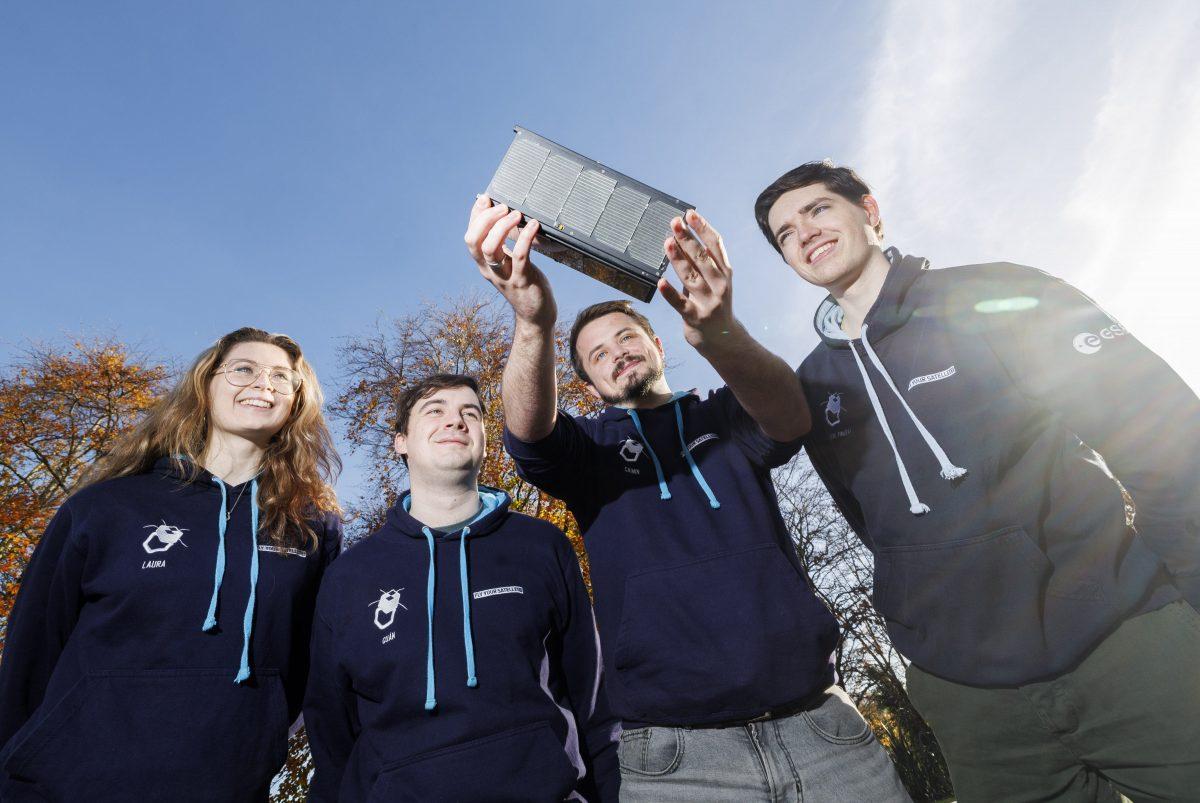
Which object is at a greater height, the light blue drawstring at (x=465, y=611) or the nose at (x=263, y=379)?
the nose at (x=263, y=379)

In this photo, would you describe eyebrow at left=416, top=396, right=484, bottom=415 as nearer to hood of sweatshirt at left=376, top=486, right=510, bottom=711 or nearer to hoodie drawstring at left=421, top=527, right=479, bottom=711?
hood of sweatshirt at left=376, top=486, right=510, bottom=711

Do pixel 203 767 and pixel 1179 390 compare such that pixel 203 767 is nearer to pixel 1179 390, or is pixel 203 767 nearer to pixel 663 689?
pixel 663 689

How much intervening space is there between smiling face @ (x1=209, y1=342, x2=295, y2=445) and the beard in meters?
2.04

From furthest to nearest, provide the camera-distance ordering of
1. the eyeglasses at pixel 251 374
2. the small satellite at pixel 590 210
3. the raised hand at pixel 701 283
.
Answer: the eyeglasses at pixel 251 374 → the small satellite at pixel 590 210 → the raised hand at pixel 701 283

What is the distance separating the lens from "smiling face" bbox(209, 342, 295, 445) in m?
3.40

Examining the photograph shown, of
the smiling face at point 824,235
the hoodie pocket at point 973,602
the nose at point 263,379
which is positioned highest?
the smiling face at point 824,235

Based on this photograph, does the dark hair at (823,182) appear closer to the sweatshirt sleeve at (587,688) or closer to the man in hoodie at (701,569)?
the man in hoodie at (701,569)

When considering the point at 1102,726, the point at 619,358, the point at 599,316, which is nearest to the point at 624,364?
the point at 619,358

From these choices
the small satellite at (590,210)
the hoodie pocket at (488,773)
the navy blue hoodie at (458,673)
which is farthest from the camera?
the small satellite at (590,210)

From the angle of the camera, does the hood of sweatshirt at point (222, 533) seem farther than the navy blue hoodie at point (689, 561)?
Yes

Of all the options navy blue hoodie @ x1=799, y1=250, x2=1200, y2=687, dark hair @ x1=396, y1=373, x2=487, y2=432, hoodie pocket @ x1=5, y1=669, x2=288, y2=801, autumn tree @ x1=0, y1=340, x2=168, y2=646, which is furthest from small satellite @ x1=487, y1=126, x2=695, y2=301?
autumn tree @ x1=0, y1=340, x2=168, y2=646

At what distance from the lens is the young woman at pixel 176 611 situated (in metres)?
2.40

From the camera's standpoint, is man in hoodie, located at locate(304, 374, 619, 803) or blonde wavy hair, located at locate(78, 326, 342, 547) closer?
man in hoodie, located at locate(304, 374, 619, 803)

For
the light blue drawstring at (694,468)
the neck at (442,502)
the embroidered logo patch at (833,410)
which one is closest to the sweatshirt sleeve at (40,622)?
the neck at (442,502)
